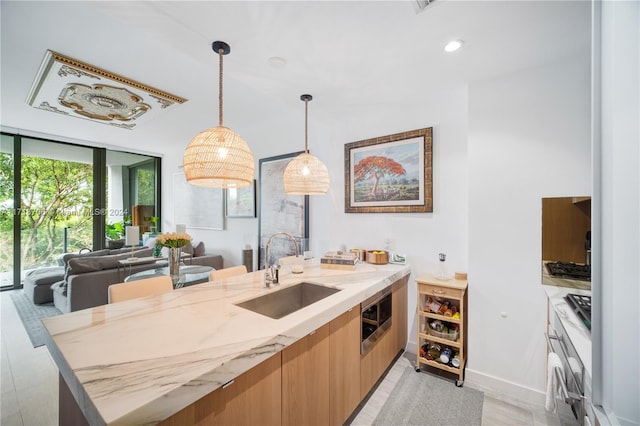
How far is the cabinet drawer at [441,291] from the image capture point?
2.08 meters

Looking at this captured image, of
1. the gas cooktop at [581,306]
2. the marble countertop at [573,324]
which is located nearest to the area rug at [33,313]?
the marble countertop at [573,324]

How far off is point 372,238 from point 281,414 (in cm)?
198

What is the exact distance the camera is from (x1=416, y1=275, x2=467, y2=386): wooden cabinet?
2.08 meters

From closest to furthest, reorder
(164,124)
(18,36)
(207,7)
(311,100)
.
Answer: (207,7) → (18,36) → (311,100) → (164,124)

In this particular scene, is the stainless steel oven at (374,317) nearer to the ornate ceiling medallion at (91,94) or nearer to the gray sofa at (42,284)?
the ornate ceiling medallion at (91,94)

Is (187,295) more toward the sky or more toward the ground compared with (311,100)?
more toward the ground

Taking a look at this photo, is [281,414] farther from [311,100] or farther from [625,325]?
[311,100]

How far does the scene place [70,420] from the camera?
1.11 m

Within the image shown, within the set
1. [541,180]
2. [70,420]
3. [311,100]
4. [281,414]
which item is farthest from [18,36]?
[541,180]

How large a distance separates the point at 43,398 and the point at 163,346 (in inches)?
79.2

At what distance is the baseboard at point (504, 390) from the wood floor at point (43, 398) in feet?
0.17

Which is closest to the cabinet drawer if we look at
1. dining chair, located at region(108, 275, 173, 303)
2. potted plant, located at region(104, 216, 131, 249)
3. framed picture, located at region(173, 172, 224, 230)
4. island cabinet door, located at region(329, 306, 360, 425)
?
island cabinet door, located at region(329, 306, 360, 425)

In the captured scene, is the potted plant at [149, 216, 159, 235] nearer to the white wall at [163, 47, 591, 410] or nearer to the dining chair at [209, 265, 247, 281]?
the dining chair at [209, 265, 247, 281]

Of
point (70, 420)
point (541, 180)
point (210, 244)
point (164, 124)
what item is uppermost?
point (164, 124)
